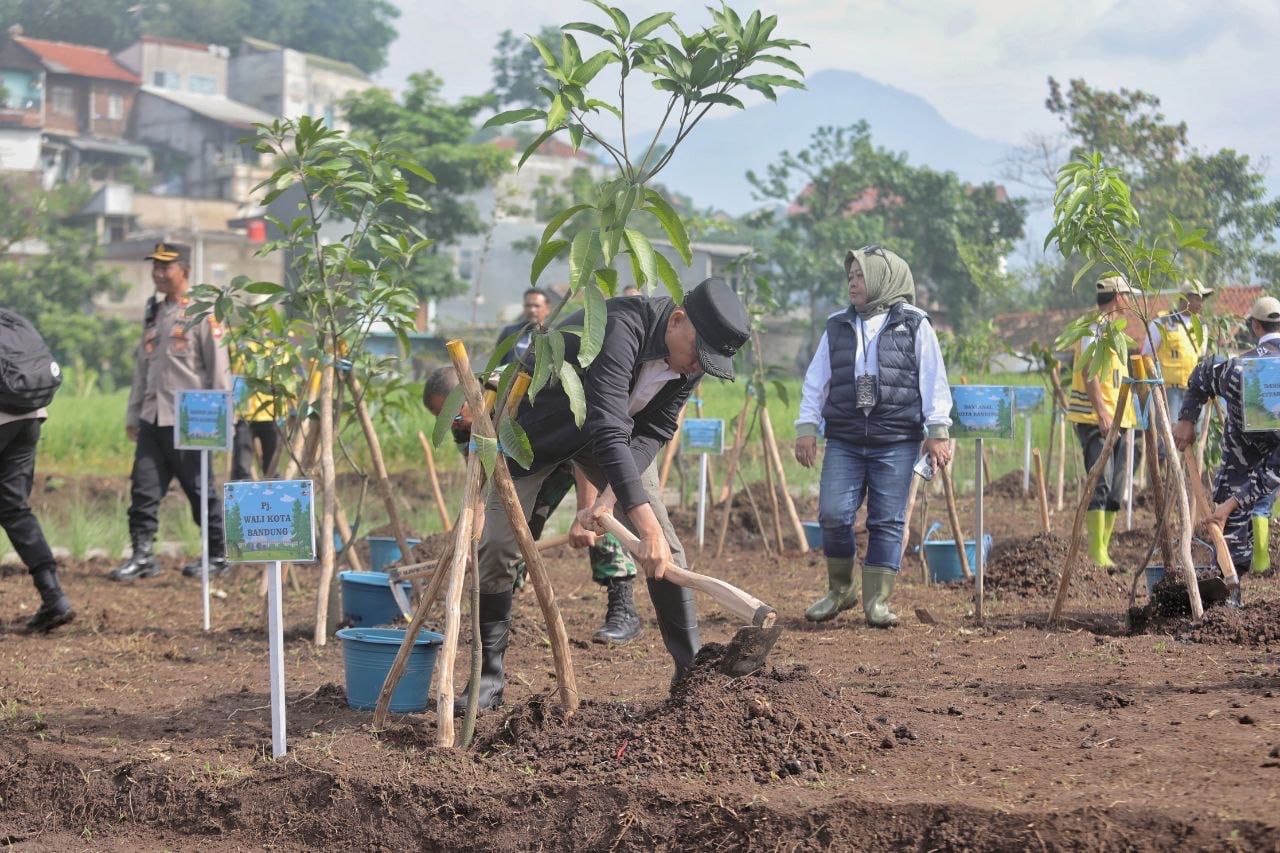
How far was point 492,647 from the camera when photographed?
491 centimetres

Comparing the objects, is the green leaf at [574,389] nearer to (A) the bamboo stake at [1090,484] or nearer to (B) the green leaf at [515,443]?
(B) the green leaf at [515,443]

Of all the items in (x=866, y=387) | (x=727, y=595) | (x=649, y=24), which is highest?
(x=649, y=24)

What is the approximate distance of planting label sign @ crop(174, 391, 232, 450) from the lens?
22.4ft

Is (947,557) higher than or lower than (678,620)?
lower

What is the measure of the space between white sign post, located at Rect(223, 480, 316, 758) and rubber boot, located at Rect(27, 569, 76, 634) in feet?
9.66

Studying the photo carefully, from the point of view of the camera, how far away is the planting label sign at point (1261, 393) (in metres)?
5.68

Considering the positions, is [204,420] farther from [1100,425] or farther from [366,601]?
[1100,425]

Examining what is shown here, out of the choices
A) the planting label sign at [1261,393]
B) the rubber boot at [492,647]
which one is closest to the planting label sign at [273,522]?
the rubber boot at [492,647]

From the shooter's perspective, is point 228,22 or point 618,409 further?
point 228,22

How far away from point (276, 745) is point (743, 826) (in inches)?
62.3

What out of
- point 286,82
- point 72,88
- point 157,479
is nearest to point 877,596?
point 157,479

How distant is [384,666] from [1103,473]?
519 cm

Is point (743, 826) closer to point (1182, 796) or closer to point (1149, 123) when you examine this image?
point (1182, 796)

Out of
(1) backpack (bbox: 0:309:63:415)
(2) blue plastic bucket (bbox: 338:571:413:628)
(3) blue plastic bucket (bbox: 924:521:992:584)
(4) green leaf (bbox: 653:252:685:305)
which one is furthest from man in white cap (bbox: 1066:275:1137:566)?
(1) backpack (bbox: 0:309:63:415)
